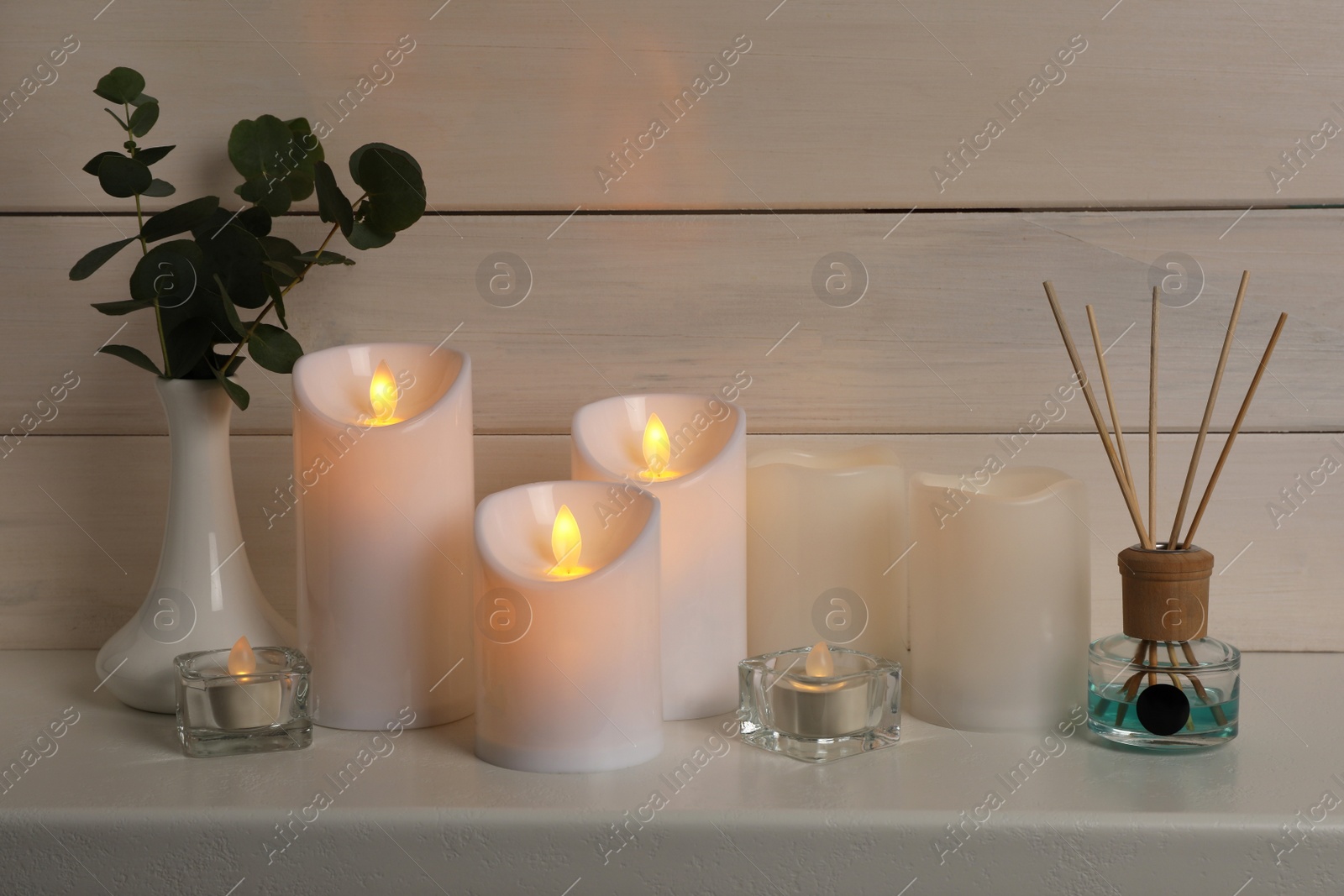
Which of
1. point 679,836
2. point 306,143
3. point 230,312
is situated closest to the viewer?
point 679,836

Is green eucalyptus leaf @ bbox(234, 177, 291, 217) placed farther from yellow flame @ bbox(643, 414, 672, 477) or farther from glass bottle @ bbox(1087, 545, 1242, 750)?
glass bottle @ bbox(1087, 545, 1242, 750)

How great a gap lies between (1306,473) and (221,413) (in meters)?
0.67

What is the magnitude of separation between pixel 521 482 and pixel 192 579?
209 mm

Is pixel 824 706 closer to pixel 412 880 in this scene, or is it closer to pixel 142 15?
pixel 412 880

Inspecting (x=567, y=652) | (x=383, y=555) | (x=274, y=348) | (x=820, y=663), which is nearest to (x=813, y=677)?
(x=820, y=663)

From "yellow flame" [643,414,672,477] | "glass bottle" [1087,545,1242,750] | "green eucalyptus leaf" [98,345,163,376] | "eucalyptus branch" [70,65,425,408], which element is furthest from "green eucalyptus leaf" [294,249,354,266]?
"glass bottle" [1087,545,1242,750]

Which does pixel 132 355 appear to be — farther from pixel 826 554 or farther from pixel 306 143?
pixel 826 554

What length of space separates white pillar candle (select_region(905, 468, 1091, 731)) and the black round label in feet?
0.13

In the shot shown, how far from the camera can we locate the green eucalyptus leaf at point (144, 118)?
62 centimetres

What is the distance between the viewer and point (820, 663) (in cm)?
53

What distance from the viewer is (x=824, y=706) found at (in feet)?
1.72

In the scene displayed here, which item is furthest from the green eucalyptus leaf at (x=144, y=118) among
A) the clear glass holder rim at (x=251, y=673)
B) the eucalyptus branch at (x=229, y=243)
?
the clear glass holder rim at (x=251, y=673)

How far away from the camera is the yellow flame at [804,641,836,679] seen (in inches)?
21.0

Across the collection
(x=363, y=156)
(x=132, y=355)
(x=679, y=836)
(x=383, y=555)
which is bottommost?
(x=679, y=836)
